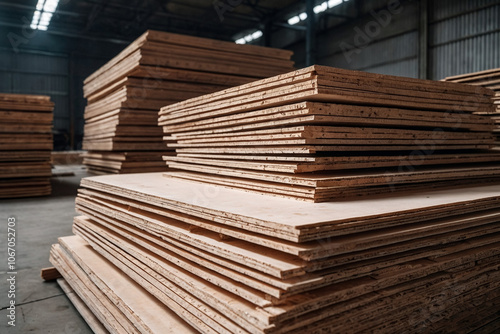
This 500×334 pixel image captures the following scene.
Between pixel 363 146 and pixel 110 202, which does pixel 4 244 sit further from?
pixel 363 146

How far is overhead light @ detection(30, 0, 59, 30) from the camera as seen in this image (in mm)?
18480

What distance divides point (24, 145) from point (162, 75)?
381 cm

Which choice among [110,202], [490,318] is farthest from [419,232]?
[110,202]

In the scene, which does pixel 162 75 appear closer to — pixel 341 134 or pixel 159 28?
pixel 341 134

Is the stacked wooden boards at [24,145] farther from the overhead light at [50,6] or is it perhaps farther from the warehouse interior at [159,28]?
the overhead light at [50,6]

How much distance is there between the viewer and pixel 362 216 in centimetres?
187

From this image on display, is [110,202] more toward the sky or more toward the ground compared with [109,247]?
more toward the sky

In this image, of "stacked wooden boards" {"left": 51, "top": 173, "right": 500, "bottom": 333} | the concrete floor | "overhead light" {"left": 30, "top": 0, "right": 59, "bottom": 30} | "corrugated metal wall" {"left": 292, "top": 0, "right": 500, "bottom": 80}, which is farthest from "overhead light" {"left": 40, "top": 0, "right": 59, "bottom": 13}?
"stacked wooden boards" {"left": 51, "top": 173, "right": 500, "bottom": 333}

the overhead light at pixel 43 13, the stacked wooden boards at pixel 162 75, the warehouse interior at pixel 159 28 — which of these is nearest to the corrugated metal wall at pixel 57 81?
the warehouse interior at pixel 159 28

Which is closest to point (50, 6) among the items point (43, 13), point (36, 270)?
point (43, 13)

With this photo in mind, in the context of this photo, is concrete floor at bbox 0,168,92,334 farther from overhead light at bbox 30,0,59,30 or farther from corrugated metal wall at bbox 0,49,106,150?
corrugated metal wall at bbox 0,49,106,150

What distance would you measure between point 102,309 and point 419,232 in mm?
1938

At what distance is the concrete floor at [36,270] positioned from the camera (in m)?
2.78

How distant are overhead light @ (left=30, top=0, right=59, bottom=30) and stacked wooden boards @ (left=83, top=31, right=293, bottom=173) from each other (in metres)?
14.2
